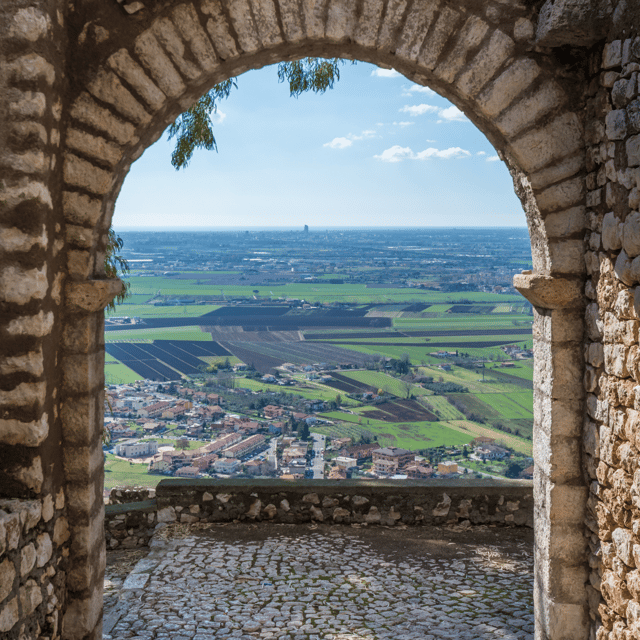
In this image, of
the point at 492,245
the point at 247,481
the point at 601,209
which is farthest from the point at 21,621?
the point at 492,245

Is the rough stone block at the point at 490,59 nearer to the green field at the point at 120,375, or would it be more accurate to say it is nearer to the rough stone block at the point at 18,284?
the rough stone block at the point at 18,284

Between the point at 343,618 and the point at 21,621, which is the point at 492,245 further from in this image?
the point at 21,621

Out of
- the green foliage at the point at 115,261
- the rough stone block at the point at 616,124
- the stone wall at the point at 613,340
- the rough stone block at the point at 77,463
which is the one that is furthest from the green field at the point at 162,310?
the rough stone block at the point at 616,124

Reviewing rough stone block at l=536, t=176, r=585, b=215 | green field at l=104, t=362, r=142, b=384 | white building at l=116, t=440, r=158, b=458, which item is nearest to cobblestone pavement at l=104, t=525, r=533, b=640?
rough stone block at l=536, t=176, r=585, b=215

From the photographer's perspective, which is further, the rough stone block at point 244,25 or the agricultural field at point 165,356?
the agricultural field at point 165,356

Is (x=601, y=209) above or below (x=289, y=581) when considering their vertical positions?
above

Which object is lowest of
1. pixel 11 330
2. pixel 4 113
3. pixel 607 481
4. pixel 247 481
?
pixel 247 481

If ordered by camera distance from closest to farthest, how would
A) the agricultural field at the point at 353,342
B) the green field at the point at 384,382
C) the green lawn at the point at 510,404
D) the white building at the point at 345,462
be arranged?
the white building at the point at 345,462, the agricultural field at the point at 353,342, the green lawn at the point at 510,404, the green field at the point at 384,382
